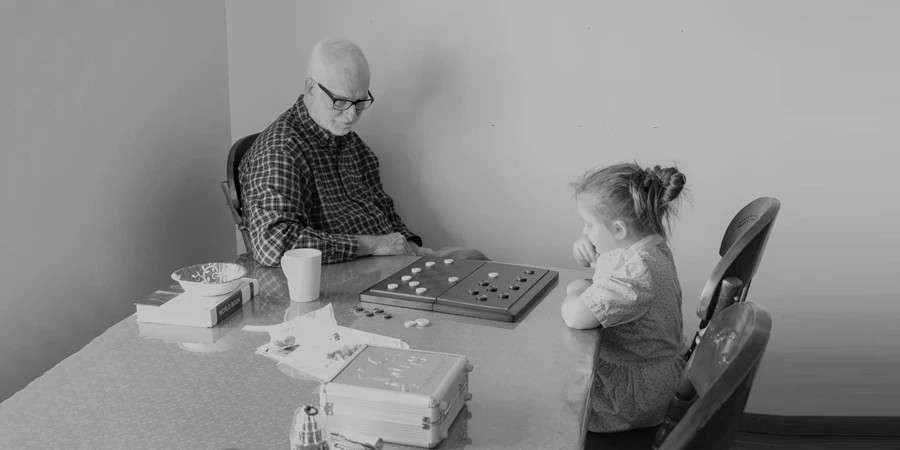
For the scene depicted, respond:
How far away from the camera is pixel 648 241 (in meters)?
1.59

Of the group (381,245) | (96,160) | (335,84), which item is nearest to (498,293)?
(381,245)

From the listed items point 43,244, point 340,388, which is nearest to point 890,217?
point 340,388

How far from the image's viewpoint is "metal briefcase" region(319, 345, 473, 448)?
98cm

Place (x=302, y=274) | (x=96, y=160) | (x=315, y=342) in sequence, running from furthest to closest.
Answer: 1. (x=96, y=160)
2. (x=302, y=274)
3. (x=315, y=342)

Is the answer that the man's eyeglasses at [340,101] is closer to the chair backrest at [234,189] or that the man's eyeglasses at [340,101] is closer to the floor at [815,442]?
the chair backrest at [234,189]

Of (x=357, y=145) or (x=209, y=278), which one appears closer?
(x=209, y=278)

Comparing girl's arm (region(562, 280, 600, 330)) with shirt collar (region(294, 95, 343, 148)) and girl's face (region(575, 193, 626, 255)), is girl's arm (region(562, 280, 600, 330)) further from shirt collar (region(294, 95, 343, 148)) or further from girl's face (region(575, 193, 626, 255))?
shirt collar (region(294, 95, 343, 148))

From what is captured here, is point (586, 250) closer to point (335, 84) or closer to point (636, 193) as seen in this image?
point (636, 193)

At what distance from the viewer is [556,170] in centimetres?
253

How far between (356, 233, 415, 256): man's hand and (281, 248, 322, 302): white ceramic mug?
404mm

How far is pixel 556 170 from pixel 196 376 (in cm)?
159

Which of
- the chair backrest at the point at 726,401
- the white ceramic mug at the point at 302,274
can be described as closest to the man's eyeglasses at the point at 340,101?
the white ceramic mug at the point at 302,274

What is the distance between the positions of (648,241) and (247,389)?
2.90 ft

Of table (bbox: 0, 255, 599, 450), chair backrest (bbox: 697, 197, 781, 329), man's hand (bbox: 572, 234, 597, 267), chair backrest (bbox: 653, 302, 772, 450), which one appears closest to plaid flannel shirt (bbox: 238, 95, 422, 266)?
table (bbox: 0, 255, 599, 450)
